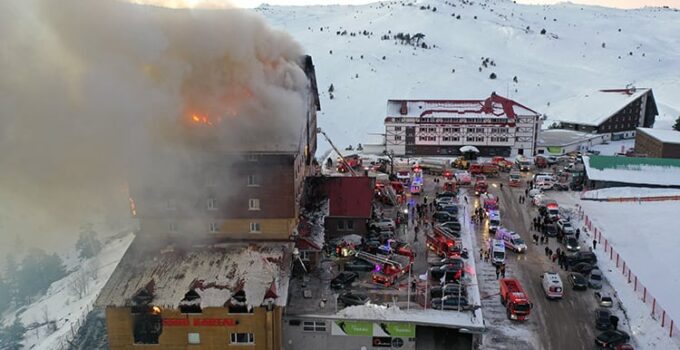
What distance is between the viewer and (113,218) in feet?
185

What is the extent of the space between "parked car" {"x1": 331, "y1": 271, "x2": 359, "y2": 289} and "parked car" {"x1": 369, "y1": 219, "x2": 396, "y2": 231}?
7.33 m

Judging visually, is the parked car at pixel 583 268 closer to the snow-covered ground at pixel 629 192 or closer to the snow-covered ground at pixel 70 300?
the snow-covered ground at pixel 629 192

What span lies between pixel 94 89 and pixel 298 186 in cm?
1149

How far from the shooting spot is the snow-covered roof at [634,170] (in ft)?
154

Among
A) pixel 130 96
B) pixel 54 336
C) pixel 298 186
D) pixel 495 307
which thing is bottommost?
pixel 54 336

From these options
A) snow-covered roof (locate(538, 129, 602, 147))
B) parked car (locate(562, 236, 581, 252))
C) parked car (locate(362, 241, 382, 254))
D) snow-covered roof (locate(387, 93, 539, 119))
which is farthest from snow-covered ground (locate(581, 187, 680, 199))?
parked car (locate(362, 241, 382, 254))

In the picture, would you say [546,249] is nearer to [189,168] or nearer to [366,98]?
[189,168]

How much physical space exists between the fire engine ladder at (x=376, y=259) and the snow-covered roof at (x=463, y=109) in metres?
33.2

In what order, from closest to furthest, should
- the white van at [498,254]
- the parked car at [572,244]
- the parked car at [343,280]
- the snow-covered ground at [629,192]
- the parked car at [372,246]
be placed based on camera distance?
the parked car at [343,280] < the parked car at [372,246] < the white van at [498,254] < the parked car at [572,244] < the snow-covered ground at [629,192]

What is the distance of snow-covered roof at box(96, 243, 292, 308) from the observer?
23344 millimetres

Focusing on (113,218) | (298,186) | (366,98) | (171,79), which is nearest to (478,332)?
(298,186)

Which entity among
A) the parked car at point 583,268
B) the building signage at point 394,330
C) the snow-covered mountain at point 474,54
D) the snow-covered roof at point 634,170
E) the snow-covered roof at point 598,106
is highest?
the snow-covered mountain at point 474,54

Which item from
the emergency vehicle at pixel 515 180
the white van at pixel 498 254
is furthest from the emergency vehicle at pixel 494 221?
the emergency vehicle at pixel 515 180

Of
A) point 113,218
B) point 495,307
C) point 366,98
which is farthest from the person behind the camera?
point 366,98
